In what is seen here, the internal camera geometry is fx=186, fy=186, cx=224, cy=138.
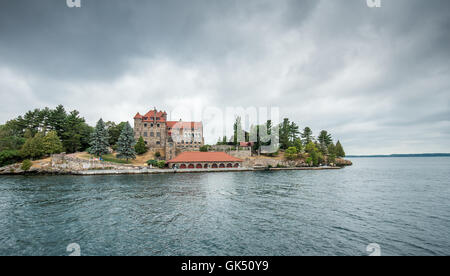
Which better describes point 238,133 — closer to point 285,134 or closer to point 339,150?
point 285,134

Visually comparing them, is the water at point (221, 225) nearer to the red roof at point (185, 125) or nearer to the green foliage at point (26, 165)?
the green foliage at point (26, 165)

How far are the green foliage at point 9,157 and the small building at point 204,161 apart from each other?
35.1 m

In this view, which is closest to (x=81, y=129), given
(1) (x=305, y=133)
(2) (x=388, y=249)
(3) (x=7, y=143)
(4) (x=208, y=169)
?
(3) (x=7, y=143)

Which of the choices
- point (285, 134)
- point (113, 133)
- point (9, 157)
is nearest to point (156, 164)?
point (113, 133)

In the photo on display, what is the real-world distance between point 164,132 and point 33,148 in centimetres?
3336

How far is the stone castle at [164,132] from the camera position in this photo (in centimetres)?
6500

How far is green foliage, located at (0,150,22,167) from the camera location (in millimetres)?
43259

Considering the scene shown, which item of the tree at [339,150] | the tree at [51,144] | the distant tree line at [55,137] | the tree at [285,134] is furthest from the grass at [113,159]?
the tree at [339,150]

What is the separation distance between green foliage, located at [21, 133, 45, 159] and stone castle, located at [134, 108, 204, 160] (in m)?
23.5

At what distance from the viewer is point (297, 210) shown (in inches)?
639

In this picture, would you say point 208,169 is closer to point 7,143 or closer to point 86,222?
point 86,222

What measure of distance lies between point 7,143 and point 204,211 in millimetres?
63785

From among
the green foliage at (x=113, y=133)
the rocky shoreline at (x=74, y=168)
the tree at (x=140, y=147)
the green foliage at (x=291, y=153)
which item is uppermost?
the green foliage at (x=113, y=133)

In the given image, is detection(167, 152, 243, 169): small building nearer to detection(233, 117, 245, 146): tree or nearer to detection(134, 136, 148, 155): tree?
detection(134, 136, 148, 155): tree
